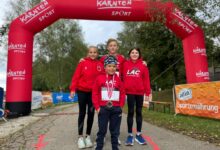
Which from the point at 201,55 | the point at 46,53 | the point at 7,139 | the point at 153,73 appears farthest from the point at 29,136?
the point at 46,53

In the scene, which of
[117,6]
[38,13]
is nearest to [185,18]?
[117,6]

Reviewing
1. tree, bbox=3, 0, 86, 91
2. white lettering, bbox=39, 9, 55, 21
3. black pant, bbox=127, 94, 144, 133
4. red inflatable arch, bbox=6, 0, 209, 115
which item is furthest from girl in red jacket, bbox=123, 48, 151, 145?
tree, bbox=3, 0, 86, 91

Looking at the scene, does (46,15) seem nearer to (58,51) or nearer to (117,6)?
(117,6)

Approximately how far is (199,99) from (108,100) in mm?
7678

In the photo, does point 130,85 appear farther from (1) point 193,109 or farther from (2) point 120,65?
(1) point 193,109

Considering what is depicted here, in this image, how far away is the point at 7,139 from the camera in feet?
25.1

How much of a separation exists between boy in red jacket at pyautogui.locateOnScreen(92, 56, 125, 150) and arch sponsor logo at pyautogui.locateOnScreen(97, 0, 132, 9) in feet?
30.4

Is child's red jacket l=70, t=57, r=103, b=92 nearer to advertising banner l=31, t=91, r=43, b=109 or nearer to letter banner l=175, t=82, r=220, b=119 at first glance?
letter banner l=175, t=82, r=220, b=119

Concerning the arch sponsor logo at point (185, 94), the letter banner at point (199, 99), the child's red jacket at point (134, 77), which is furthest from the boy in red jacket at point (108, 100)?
the arch sponsor logo at point (185, 94)

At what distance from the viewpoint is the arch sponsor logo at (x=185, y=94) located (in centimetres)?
1309

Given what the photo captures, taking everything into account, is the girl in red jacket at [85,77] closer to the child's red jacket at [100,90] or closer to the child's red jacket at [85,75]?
the child's red jacket at [85,75]

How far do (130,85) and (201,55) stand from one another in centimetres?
911

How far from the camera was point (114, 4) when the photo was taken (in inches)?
567

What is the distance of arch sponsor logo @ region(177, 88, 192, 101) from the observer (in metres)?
13.1
